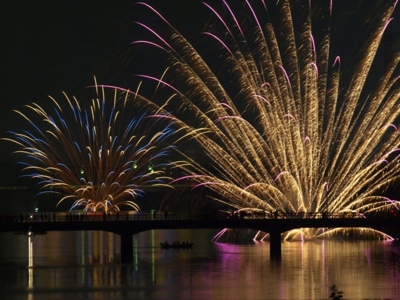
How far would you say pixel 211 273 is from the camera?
8794 centimetres

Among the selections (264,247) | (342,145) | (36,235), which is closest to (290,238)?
(264,247)

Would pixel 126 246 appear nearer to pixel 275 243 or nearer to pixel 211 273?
pixel 211 273

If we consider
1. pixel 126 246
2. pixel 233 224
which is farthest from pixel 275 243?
pixel 126 246

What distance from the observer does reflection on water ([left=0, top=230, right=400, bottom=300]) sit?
74.9 metres

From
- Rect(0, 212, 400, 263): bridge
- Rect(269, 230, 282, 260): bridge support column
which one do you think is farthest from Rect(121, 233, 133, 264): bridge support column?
Rect(269, 230, 282, 260): bridge support column

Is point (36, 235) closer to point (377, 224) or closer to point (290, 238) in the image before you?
point (290, 238)

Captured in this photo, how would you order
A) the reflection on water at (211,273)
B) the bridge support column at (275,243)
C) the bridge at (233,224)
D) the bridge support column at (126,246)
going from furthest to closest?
1. the bridge support column at (275,243)
2. the bridge support column at (126,246)
3. the bridge at (233,224)
4. the reflection on water at (211,273)

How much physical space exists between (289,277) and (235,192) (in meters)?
24.2

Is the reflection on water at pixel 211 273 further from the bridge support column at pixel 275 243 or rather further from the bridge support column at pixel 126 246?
the bridge support column at pixel 275 243

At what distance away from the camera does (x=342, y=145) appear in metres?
Answer: 89.4

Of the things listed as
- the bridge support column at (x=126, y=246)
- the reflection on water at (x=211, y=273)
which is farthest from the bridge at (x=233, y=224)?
the reflection on water at (x=211, y=273)

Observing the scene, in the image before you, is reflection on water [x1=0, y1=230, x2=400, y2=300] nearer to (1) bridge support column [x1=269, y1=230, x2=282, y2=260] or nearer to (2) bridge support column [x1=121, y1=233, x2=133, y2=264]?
(2) bridge support column [x1=121, y1=233, x2=133, y2=264]

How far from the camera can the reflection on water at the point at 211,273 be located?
74938mm

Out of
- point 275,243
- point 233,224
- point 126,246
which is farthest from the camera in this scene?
point 275,243
